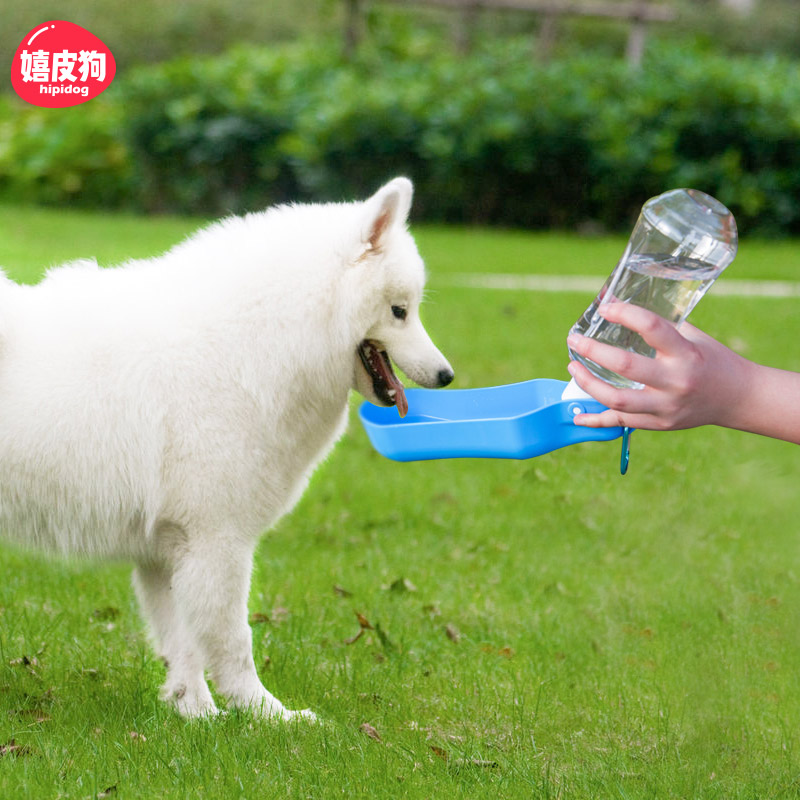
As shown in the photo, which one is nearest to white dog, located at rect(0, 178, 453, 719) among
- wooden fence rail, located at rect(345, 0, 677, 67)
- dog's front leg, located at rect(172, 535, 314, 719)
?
dog's front leg, located at rect(172, 535, 314, 719)

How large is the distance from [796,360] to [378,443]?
5.29m

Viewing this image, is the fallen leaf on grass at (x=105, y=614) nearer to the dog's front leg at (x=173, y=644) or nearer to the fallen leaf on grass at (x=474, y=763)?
the dog's front leg at (x=173, y=644)

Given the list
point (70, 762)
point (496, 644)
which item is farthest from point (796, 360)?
point (70, 762)

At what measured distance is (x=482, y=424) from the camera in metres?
3.09

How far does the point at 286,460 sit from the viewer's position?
10.3 feet

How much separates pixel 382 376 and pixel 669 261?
0.88 metres

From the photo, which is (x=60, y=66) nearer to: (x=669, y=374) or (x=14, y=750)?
(x=14, y=750)

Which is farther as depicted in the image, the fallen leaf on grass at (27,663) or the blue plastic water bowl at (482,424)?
the fallen leaf on grass at (27,663)

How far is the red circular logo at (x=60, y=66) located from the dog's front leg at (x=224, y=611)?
8.32 ft

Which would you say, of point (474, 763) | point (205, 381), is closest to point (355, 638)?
point (474, 763)

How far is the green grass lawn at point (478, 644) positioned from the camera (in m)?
2.83

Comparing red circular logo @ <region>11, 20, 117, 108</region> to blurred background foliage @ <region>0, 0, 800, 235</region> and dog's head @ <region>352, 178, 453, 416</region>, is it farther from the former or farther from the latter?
blurred background foliage @ <region>0, 0, 800, 235</region>

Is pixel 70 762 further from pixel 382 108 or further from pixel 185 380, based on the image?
pixel 382 108

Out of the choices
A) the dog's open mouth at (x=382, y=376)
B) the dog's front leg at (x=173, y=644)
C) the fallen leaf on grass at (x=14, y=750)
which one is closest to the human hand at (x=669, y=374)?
the dog's open mouth at (x=382, y=376)
